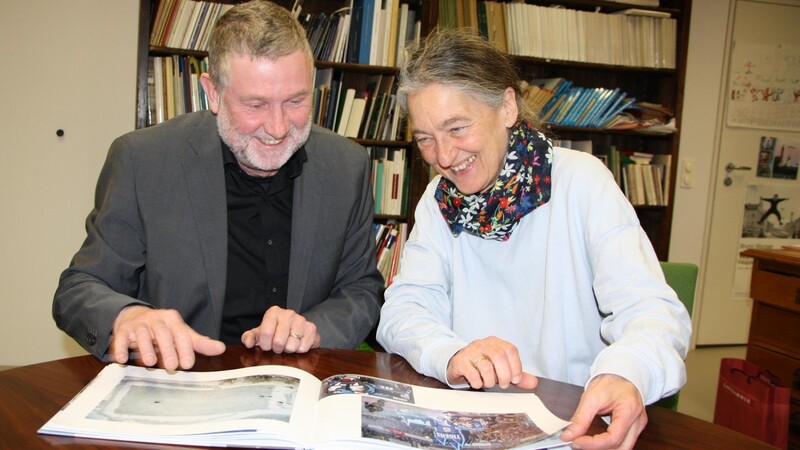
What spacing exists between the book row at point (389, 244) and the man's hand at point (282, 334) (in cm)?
210

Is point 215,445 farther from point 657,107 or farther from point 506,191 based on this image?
point 657,107

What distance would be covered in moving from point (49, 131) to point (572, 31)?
2790mm

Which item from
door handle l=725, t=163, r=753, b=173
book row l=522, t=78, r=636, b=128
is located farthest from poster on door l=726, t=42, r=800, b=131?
book row l=522, t=78, r=636, b=128

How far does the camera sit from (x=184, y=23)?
9.91 feet

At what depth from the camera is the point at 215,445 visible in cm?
80

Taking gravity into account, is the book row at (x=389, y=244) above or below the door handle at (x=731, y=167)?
below

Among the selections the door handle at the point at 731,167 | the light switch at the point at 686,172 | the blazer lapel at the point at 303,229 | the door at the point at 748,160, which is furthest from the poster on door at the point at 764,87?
the blazer lapel at the point at 303,229

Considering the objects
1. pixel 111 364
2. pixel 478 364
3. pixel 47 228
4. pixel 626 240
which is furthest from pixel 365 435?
pixel 47 228

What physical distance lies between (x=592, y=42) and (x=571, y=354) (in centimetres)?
265

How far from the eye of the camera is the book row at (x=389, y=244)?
335 centimetres

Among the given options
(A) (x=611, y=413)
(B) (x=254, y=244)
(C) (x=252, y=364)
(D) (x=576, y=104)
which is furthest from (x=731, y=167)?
(C) (x=252, y=364)

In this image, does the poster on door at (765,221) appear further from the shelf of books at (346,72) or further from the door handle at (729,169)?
the shelf of books at (346,72)

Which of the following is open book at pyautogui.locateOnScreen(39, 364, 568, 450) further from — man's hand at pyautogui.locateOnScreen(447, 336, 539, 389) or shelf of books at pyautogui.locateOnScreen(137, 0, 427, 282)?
shelf of books at pyautogui.locateOnScreen(137, 0, 427, 282)

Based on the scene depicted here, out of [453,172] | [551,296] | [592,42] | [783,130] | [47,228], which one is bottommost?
[47,228]
